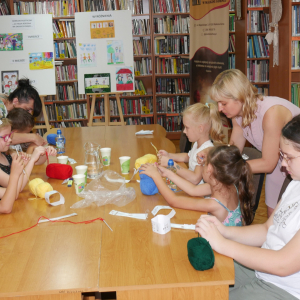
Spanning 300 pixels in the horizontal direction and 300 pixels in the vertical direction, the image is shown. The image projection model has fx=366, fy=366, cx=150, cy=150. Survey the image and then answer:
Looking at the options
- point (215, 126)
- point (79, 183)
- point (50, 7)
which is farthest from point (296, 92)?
point (50, 7)

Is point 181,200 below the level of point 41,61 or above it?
below

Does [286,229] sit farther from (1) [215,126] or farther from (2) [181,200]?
(1) [215,126]

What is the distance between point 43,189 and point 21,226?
300mm

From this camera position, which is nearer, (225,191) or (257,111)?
(225,191)

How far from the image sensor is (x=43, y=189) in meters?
1.78

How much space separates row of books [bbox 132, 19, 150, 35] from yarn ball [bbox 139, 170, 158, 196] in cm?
452

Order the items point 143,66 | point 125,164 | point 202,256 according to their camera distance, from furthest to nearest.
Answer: point 143,66
point 125,164
point 202,256

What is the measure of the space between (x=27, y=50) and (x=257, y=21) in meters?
3.34

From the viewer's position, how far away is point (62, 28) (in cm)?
571

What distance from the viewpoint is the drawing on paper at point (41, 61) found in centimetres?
490

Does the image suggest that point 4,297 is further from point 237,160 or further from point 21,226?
point 237,160

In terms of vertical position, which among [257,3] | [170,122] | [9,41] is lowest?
[170,122]

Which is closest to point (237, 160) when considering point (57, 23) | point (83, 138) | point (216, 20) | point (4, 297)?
point (4, 297)

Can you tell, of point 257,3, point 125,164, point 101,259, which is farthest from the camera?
point 257,3
